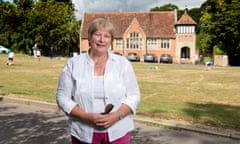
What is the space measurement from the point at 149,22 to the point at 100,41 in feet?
215

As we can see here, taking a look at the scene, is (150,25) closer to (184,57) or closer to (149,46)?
(149,46)

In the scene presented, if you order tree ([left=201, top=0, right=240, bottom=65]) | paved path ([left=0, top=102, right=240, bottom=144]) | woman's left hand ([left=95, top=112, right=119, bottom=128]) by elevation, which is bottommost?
paved path ([left=0, top=102, right=240, bottom=144])

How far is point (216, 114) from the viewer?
371 inches

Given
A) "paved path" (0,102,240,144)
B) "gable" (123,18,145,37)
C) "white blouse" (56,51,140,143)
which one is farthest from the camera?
"gable" (123,18,145,37)

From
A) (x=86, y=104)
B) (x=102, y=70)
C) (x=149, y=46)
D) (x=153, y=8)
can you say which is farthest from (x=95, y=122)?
(x=153, y=8)

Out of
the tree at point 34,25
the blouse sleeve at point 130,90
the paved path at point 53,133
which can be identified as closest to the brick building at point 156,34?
the tree at point 34,25

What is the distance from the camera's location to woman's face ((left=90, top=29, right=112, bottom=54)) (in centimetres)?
329

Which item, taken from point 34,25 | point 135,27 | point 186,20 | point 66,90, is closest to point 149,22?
point 135,27

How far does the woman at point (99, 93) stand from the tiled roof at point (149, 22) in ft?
204

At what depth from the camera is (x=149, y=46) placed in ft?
221

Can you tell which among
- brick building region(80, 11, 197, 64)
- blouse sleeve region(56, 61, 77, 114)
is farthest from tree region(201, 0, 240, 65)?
blouse sleeve region(56, 61, 77, 114)

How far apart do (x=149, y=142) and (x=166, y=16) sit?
6257cm

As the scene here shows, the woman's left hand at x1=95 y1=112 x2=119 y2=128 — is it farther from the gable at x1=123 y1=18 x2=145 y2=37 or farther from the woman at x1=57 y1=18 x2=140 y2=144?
the gable at x1=123 y1=18 x2=145 y2=37

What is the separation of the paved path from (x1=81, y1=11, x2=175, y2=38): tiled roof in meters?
57.5
